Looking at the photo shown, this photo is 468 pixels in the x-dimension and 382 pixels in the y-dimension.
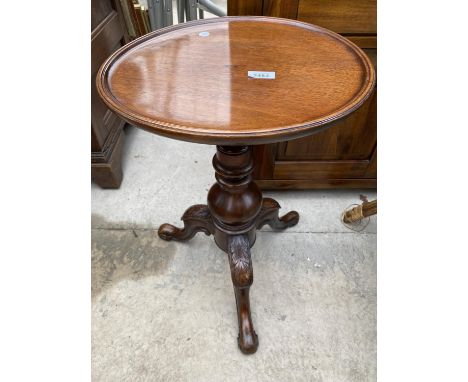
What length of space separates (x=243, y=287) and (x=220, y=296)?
7.3 inches

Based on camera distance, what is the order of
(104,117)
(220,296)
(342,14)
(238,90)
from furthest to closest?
(104,117), (220,296), (342,14), (238,90)

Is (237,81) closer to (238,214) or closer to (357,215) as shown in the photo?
(238,214)

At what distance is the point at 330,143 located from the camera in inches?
50.9

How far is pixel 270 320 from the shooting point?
1.11 m

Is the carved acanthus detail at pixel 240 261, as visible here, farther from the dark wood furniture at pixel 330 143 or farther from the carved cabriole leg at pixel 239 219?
the dark wood furniture at pixel 330 143

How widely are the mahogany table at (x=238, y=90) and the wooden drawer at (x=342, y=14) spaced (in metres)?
0.07

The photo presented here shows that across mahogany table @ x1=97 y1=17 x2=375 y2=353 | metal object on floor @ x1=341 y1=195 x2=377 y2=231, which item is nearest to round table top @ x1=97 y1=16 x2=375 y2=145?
mahogany table @ x1=97 y1=17 x2=375 y2=353

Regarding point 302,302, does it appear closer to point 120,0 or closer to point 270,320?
point 270,320

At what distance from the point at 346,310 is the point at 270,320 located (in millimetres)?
268

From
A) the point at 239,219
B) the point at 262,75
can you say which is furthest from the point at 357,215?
the point at 262,75

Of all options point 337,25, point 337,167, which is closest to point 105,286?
point 337,167

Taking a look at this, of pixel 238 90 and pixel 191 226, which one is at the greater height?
pixel 238 90

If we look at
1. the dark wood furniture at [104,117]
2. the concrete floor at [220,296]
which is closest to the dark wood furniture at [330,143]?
the concrete floor at [220,296]

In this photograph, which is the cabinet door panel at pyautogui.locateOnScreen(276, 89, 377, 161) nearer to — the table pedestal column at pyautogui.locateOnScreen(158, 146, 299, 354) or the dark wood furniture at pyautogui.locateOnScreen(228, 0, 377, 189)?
the dark wood furniture at pyautogui.locateOnScreen(228, 0, 377, 189)
